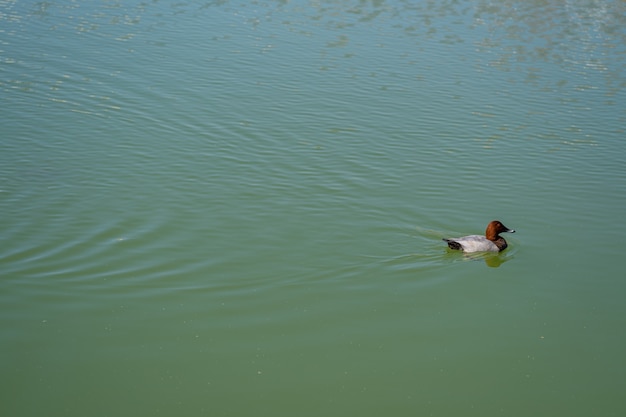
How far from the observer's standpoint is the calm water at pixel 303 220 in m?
7.67

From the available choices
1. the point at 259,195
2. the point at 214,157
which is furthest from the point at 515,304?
the point at 214,157

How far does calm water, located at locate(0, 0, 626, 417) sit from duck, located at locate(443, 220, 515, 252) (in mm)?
146

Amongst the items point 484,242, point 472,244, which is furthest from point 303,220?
point 484,242

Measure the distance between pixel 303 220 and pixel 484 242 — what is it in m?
2.28

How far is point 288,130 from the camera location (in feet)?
44.9

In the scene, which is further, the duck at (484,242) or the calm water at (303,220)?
the duck at (484,242)

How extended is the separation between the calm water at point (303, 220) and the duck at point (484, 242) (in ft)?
0.48

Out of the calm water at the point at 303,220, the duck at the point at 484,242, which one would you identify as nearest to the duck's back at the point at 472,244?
the duck at the point at 484,242

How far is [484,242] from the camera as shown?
10.0m

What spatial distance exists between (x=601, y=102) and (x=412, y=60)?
3.95m

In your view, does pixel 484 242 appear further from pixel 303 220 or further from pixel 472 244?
pixel 303 220

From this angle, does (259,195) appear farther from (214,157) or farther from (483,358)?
(483,358)

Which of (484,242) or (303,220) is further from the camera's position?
(303,220)

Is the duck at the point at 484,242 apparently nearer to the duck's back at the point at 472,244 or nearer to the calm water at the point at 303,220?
the duck's back at the point at 472,244
